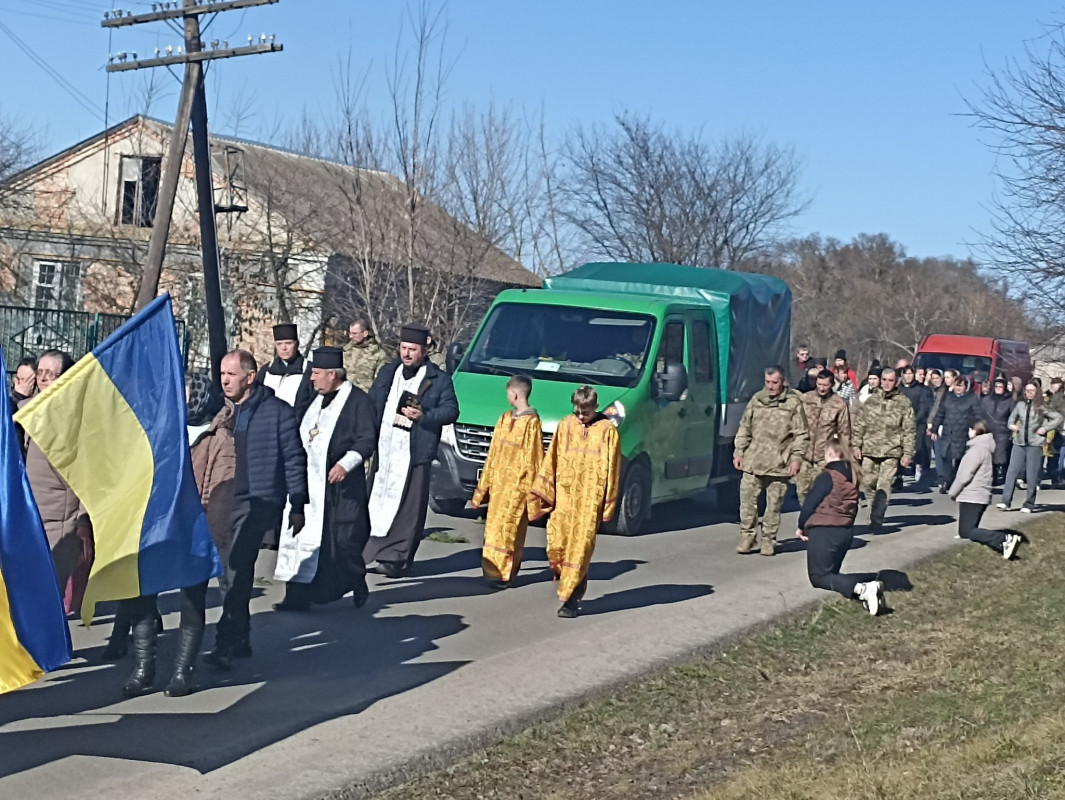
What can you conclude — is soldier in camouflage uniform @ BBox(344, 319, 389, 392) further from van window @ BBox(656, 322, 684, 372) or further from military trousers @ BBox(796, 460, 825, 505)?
military trousers @ BBox(796, 460, 825, 505)

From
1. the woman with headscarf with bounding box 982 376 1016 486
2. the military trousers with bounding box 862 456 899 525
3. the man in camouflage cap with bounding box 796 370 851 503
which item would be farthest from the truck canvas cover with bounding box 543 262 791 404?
the woman with headscarf with bounding box 982 376 1016 486

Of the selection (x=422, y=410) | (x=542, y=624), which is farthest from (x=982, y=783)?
(x=422, y=410)

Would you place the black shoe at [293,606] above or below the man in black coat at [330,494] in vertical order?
→ below

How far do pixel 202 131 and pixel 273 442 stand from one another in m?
14.4

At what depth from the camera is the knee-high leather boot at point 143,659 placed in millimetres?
7484

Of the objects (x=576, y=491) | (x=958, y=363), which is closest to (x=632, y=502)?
(x=576, y=491)

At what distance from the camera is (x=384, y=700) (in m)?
7.75

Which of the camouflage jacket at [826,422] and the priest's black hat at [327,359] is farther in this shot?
the camouflage jacket at [826,422]

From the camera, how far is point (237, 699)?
7.59 meters

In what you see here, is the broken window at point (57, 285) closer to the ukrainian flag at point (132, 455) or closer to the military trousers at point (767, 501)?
the military trousers at point (767, 501)

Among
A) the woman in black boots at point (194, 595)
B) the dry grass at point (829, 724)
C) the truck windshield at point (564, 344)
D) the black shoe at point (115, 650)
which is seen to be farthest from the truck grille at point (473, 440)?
the black shoe at point (115, 650)

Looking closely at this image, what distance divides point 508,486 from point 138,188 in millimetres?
29478

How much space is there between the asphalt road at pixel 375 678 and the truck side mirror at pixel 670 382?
7.07 ft

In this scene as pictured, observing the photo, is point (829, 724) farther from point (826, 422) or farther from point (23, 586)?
point (826, 422)
